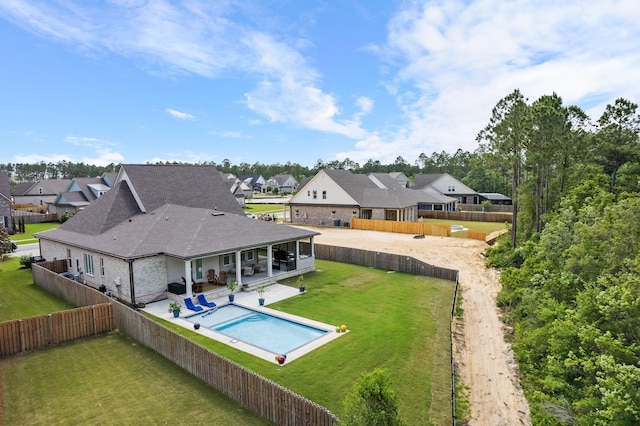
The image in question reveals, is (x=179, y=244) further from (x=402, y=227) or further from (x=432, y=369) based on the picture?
(x=402, y=227)

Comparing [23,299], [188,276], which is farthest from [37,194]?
[188,276]

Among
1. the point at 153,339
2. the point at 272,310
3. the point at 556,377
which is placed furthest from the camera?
the point at 272,310

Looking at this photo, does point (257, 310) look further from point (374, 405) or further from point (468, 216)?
point (468, 216)

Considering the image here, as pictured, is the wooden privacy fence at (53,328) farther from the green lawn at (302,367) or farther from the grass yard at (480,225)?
the grass yard at (480,225)

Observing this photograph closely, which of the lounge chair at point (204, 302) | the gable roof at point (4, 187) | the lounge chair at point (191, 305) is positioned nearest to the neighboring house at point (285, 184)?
the gable roof at point (4, 187)

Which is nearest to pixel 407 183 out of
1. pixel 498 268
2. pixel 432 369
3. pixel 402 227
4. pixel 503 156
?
pixel 402 227
